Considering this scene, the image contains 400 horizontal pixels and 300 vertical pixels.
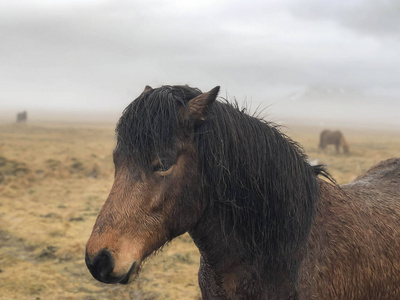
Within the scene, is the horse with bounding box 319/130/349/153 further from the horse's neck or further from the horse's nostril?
the horse's nostril

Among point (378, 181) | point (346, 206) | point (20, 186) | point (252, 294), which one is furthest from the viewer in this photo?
point (20, 186)

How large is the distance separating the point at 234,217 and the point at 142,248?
24.4 inches

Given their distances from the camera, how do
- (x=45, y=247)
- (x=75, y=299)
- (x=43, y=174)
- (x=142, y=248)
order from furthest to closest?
(x=43, y=174)
(x=45, y=247)
(x=75, y=299)
(x=142, y=248)

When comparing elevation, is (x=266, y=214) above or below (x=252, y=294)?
above

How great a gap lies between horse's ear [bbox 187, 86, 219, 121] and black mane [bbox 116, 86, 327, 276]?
2.2 inches

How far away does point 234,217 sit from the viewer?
208cm

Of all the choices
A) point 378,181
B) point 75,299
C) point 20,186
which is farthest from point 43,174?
point 378,181

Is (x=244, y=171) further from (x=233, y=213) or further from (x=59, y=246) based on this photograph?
(x=59, y=246)

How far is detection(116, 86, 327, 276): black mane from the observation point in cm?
190

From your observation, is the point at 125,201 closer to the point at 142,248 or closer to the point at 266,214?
the point at 142,248

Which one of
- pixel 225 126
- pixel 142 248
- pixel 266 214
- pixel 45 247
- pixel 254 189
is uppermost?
pixel 225 126

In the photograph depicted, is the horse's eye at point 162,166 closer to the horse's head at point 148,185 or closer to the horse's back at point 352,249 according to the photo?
the horse's head at point 148,185

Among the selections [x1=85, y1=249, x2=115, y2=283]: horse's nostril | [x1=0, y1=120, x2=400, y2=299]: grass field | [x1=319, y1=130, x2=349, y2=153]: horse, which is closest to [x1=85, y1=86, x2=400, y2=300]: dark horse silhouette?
[x1=85, y1=249, x2=115, y2=283]: horse's nostril

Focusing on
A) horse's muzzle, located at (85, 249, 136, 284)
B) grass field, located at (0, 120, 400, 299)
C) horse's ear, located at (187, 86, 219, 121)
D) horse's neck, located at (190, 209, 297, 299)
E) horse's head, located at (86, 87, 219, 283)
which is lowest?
grass field, located at (0, 120, 400, 299)
